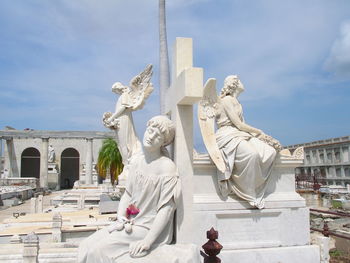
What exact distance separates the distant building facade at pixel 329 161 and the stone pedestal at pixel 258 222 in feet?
102

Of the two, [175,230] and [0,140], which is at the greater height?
[0,140]

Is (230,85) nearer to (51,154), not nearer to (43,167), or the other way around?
(43,167)

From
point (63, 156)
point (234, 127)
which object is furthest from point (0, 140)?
point (234, 127)

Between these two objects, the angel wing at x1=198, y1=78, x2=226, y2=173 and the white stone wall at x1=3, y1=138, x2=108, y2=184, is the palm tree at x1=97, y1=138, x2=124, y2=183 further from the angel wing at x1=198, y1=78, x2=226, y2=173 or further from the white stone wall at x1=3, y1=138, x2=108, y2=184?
the angel wing at x1=198, y1=78, x2=226, y2=173

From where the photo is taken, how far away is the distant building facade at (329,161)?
36.3 m

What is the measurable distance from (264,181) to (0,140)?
45909mm

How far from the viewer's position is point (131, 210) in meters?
3.32

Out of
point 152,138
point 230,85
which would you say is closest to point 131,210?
point 152,138

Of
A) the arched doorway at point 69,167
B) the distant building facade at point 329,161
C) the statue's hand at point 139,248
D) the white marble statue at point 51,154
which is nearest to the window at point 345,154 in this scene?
the distant building facade at point 329,161

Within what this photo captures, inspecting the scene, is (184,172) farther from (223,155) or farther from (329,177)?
(329,177)

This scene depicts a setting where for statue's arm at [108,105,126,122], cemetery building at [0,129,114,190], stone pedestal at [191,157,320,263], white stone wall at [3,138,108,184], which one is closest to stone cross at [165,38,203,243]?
stone pedestal at [191,157,320,263]

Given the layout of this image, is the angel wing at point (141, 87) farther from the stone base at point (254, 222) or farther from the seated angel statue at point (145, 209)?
the seated angel statue at point (145, 209)

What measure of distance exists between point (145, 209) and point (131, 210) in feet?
0.52

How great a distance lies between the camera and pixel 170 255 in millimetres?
2959
